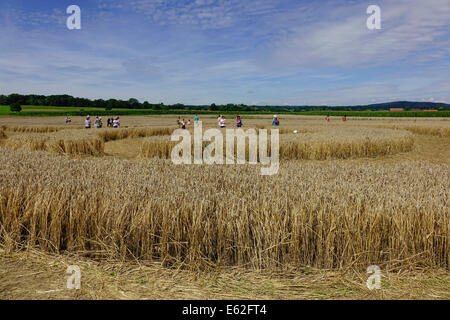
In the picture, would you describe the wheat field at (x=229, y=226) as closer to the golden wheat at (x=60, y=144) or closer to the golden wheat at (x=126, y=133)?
the golden wheat at (x=60, y=144)

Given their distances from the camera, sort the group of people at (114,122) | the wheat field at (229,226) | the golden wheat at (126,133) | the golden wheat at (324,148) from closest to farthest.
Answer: the wheat field at (229,226)
the golden wheat at (324,148)
the golden wheat at (126,133)
the group of people at (114,122)

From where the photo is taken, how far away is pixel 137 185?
4.67 meters

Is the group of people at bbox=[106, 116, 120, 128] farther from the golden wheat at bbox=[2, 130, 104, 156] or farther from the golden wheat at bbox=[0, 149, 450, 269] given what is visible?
the golden wheat at bbox=[0, 149, 450, 269]

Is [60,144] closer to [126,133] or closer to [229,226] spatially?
[126,133]

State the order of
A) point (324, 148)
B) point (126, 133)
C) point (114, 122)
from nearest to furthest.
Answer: point (324, 148) < point (126, 133) < point (114, 122)

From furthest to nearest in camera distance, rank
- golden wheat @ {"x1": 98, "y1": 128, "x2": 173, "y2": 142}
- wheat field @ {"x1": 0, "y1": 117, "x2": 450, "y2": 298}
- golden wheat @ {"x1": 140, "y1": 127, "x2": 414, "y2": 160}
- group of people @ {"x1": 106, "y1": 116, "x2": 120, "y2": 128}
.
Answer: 1. group of people @ {"x1": 106, "y1": 116, "x2": 120, "y2": 128}
2. golden wheat @ {"x1": 98, "y1": 128, "x2": 173, "y2": 142}
3. golden wheat @ {"x1": 140, "y1": 127, "x2": 414, "y2": 160}
4. wheat field @ {"x1": 0, "y1": 117, "x2": 450, "y2": 298}

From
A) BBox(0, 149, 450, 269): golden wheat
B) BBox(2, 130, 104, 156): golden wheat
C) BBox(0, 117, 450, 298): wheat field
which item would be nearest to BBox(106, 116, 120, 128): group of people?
BBox(2, 130, 104, 156): golden wheat

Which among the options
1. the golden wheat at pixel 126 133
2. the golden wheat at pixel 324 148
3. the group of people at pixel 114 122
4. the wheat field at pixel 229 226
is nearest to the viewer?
the wheat field at pixel 229 226

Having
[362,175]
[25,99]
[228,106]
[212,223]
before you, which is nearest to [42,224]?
[212,223]

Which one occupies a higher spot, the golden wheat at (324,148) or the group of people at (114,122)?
the group of people at (114,122)

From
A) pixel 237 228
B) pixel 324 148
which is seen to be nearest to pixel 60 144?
pixel 324 148

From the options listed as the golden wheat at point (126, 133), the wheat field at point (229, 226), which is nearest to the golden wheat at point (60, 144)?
the golden wheat at point (126, 133)
